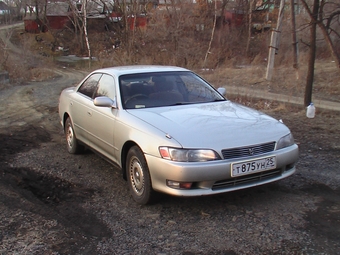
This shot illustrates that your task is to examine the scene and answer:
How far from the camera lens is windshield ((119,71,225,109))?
16.7 ft

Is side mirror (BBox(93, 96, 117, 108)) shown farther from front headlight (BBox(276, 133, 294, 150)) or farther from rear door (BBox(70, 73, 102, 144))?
front headlight (BBox(276, 133, 294, 150))

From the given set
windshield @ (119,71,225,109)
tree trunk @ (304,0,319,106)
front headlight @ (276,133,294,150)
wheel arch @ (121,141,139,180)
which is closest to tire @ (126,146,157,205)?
wheel arch @ (121,141,139,180)

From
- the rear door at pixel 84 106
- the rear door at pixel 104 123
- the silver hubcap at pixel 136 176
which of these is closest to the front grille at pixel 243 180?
the silver hubcap at pixel 136 176

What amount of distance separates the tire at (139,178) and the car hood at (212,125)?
383 mm

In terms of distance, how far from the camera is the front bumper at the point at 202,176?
3803 mm

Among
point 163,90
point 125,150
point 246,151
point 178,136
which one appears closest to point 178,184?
point 178,136

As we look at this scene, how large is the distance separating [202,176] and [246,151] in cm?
52

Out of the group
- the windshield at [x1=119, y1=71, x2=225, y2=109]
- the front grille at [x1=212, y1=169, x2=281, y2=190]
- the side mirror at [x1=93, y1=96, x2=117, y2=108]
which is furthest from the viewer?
the windshield at [x1=119, y1=71, x2=225, y2=109]

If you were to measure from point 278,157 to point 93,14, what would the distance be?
41412 mm

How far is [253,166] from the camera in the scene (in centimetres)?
396

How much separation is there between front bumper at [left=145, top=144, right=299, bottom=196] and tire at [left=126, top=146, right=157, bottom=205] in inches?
3.9

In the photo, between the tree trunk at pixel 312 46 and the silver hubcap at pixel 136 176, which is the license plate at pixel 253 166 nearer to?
the silver hubcap at pixel 136 176

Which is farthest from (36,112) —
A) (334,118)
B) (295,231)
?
(295,231)

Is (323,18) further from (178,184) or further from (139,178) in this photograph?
(178,184)
